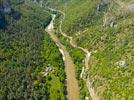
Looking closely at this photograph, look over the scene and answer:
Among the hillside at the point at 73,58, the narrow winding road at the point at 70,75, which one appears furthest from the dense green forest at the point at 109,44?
the narrow winding road at the point at 70,75

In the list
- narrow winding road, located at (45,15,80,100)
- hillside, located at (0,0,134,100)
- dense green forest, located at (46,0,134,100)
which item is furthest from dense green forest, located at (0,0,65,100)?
dense green forest, located at (46,0,134,100)

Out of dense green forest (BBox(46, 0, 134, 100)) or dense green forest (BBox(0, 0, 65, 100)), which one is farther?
dense green forest (BBox(46, 0, 134, 100))

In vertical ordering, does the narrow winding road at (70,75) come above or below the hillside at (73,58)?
below

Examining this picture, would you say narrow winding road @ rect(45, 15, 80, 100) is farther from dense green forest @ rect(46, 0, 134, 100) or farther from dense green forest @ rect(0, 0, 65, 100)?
dense green forest @ rect(46, 0, 134, 100)

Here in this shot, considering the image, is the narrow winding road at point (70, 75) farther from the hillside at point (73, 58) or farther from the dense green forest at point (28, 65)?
the dense green forest at point (28, 65)

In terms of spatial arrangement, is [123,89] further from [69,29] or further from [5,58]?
[69,29]

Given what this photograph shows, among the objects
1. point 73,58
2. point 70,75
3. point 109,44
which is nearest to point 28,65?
point 70,75

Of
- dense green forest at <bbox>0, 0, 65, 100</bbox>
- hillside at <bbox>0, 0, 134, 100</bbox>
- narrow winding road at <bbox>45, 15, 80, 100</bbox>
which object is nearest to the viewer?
dense green forest at <bbox>0, 0, 65, 100</bbox>

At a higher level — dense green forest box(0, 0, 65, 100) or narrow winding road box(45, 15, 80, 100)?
dense green forest box(0, 0, 65, 100)

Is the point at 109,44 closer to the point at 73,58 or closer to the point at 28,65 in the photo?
the point at 73,58
